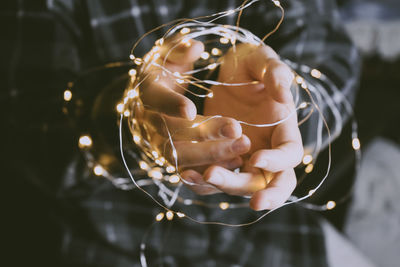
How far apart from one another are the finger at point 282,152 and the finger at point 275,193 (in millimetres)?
13

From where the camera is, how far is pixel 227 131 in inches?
12.2

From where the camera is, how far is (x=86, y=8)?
31.2 inches

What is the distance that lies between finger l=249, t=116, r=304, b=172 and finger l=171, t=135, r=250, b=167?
24 millimetres

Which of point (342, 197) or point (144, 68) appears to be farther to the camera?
point (342, 197)

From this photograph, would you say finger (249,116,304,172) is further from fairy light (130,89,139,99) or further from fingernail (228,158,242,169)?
fairy light (130,89,139,99)

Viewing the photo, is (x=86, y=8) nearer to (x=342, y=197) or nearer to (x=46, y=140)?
(x=46, y=140)

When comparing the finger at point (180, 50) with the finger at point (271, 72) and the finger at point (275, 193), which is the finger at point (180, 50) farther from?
the finger at point (275, 193)

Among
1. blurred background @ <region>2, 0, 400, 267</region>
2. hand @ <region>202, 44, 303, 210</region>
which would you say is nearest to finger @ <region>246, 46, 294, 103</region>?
hand @ <region>202, 44, 303, 210</region>

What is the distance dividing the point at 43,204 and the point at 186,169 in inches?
24.7

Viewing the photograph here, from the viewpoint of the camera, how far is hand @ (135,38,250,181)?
0.33m

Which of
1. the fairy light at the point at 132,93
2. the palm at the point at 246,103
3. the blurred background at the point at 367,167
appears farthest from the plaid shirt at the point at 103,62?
the fairy light at the point at 132,93

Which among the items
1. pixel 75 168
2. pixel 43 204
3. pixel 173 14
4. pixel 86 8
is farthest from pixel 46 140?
pixel 173 14

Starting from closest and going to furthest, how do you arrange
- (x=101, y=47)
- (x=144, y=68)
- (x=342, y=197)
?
(x=144, y=68) → (x=101, y=47) → (x=342, y=197)

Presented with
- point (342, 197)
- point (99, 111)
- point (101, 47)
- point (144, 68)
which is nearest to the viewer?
point (144, 68)
